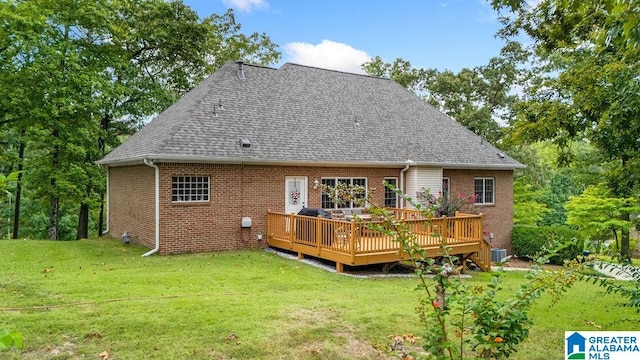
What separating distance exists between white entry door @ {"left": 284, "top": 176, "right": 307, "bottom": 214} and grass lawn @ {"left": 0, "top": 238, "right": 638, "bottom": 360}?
3573 mm

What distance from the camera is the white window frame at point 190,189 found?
1273 cm

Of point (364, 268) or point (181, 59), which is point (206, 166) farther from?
point (181, 59)

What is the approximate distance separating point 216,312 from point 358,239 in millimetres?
5196

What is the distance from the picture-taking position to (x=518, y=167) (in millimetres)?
19484

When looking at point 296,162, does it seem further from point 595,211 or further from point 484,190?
point 595,211

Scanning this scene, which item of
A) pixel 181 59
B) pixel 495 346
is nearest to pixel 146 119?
pixel 181 59

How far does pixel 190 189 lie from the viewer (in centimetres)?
1298

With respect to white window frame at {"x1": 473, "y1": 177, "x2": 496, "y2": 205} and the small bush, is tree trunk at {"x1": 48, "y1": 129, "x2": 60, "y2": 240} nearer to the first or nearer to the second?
white window frame at {"x1": 473, "y1": 177, "x2": 496, "y2": 205}

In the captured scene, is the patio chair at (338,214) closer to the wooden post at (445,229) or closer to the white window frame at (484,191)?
the wooden post at (445,229)

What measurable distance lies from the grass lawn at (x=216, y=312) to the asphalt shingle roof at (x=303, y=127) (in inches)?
162

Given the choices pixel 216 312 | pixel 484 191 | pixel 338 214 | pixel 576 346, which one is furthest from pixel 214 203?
pixel 484 191

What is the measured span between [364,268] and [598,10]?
311 inches

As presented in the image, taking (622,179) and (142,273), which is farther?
(142,273)

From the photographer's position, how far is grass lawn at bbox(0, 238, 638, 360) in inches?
200
